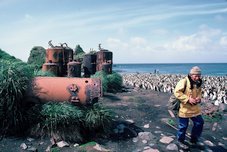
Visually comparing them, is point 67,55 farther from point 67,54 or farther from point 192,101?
point 192,101

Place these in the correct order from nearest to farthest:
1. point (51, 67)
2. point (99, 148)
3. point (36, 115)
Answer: point (99, 148), point (36, 115), point (51, 67)

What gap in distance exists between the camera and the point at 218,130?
8.03 meters

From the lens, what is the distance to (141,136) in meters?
6.77

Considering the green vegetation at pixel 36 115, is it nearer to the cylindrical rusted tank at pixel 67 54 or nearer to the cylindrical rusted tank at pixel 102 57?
the cylindrical rusted tank at pixel 67 54

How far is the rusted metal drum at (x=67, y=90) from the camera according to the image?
6660 millimetres

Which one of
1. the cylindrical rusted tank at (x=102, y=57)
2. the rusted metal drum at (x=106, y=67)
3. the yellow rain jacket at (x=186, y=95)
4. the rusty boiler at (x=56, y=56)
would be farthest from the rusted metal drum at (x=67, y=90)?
the cylindrical rusted tank at (x=102, y=57)

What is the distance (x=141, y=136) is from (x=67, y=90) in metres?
2.25

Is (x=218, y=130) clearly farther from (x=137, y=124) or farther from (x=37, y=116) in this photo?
(x=37, y=116)

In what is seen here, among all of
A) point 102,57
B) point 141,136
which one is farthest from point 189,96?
point 102,57

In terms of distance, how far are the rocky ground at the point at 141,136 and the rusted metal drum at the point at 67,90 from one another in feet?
3.51

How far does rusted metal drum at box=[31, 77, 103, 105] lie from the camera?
→ 6.66 meters

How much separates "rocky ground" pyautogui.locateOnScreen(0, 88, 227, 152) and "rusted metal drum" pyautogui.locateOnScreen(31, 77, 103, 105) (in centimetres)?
107

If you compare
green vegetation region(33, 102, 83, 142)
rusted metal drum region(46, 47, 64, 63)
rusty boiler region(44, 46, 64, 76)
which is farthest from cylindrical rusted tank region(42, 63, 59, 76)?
green vegetation region(33, 102, 83, 142)

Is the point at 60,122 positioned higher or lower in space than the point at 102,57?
lower
